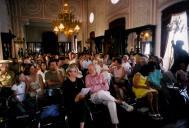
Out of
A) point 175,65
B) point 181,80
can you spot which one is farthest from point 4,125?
point 175,65

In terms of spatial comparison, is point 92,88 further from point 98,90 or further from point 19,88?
point 19,88

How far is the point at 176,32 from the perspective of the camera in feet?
22.8

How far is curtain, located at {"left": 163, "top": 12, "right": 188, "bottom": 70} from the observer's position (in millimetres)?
6621

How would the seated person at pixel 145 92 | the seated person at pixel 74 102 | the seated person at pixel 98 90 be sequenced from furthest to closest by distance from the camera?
the seated person at pixel 145 92
the seated person at pixel 98 90
the seated person at pixel 74 102

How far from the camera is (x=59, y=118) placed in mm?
3492

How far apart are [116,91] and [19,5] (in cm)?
1039

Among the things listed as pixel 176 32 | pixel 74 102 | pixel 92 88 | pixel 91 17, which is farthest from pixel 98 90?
pixel 91 17

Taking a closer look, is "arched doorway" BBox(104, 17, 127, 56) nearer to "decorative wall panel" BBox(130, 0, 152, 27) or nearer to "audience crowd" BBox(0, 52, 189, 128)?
"decorative wall panel" BBox(130, 0, 152, 27)

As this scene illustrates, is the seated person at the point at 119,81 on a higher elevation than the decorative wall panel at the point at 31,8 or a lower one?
lower

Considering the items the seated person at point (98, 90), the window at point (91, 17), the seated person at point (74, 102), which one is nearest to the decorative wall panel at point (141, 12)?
the window at point (91, 17)

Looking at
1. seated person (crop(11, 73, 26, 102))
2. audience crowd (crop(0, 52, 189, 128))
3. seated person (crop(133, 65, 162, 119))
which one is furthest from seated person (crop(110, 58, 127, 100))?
seated person (crop(11, 73, 26, 102))

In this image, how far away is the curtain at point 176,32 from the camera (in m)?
6.62

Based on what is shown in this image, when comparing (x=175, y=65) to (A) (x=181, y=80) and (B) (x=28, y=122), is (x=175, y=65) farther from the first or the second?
(B) (x=28, y=122)

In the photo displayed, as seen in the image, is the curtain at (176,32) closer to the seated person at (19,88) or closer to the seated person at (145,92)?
→ the seated person at (145,92)
